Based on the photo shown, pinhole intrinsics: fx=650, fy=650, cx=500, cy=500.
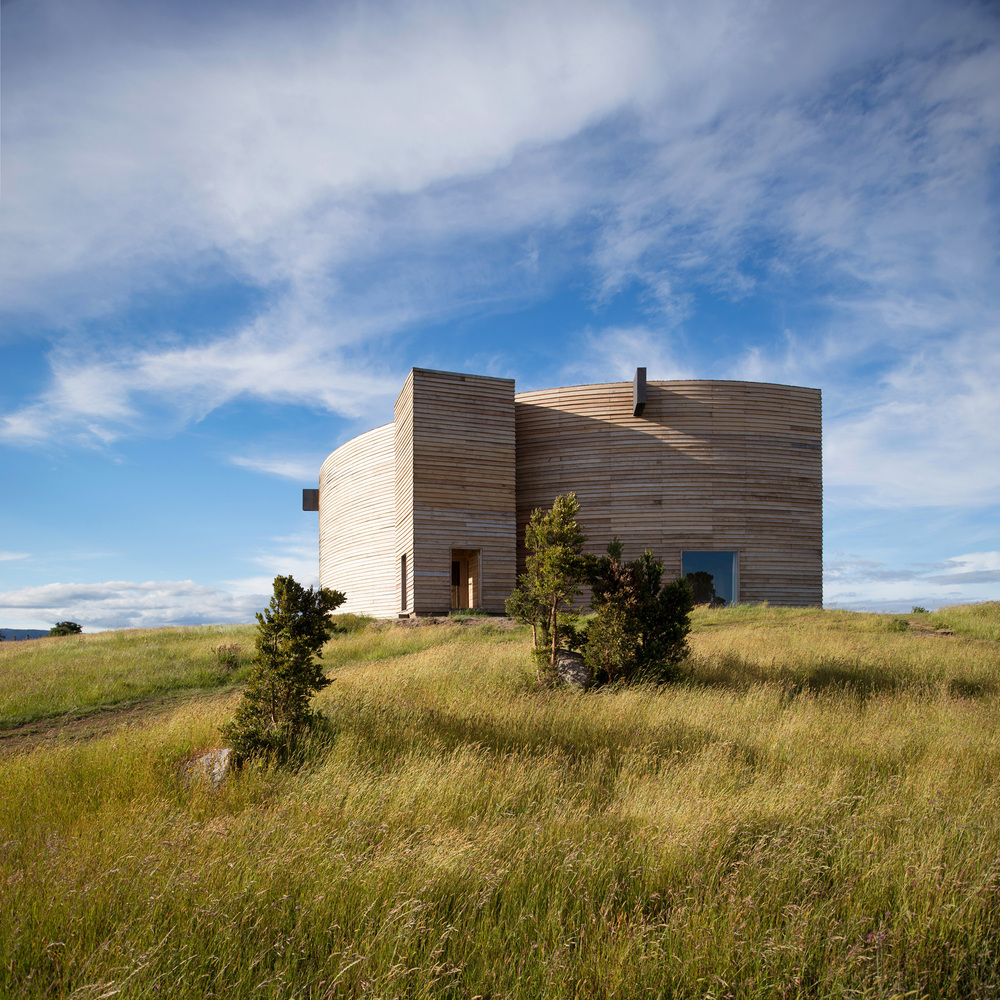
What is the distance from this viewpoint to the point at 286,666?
6.01 meters

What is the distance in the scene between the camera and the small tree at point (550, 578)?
8.87m

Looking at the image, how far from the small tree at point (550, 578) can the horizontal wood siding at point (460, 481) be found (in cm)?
1027

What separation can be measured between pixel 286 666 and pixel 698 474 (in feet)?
59.3

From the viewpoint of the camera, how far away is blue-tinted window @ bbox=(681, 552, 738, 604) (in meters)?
21.9

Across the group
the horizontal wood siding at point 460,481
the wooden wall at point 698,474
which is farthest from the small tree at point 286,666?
the wooden wall at point 698,474

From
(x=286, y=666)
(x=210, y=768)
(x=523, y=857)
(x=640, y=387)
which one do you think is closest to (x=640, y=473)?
(x=640, y=387)

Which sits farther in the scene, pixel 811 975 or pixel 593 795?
pixel 593 795

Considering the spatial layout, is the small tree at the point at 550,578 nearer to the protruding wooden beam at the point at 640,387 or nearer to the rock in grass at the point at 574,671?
the rock in grass at the point at 574,671

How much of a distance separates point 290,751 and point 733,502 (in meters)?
18.9

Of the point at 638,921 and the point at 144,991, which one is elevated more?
the point at 144,991

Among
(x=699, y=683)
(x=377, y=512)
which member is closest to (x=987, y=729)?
(x=699, y=683)

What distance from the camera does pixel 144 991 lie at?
241 cm

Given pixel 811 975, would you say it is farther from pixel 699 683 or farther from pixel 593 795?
pixel 699 683

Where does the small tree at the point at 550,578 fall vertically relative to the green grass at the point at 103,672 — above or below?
above
